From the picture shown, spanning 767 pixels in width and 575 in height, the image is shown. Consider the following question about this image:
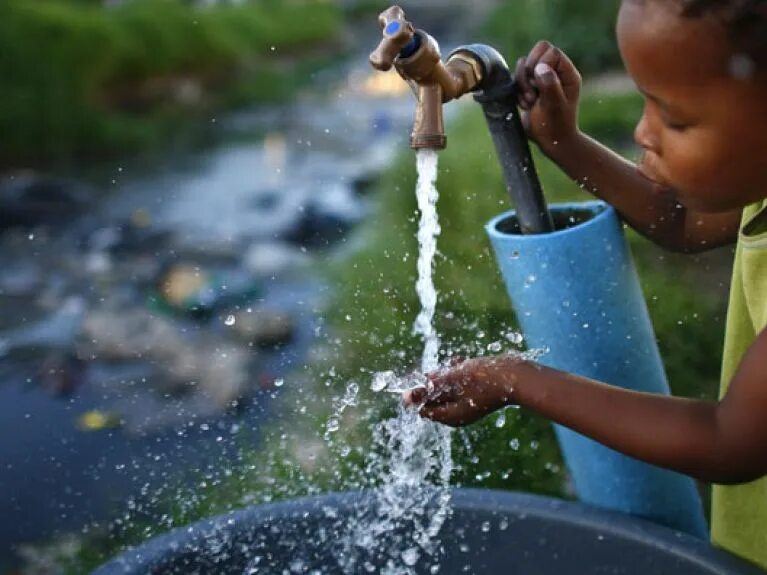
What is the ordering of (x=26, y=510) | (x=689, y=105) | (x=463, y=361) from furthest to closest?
(x=26, y=510)
(x=463, y=361)
(x=689, y=105)

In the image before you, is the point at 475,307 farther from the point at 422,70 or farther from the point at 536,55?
the point at 422,70

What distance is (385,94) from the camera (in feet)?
39.0

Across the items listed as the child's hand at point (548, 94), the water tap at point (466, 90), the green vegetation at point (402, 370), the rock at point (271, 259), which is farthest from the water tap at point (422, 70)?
the rock at point (271, 259)

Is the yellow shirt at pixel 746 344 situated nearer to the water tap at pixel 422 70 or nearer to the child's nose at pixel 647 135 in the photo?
the child's nose at pixel 647 135

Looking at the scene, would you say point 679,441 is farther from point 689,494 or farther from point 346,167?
point 346,167

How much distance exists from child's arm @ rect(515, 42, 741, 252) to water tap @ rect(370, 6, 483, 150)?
4.7 inches

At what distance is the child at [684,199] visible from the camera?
2.46 feet

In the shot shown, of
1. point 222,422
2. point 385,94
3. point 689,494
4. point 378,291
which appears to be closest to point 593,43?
point 222,422

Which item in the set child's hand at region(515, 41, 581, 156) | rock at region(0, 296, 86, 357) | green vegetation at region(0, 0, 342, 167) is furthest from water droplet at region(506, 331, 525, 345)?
green vegetation at region(0, 0, 342, 167)

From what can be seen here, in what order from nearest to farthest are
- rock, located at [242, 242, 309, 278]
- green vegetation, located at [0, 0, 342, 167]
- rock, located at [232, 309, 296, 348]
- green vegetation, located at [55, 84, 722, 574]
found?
green vegetation, located at [55, 84, 722, 574], rock, located at [232, 309, 296, 348], rock, located at [242, 242, 309, 278], green vegetation, located at [0, 0, 342, 167]

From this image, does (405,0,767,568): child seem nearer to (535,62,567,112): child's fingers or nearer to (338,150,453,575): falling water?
(535,62,567,112): child's fingers

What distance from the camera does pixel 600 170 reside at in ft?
3.59

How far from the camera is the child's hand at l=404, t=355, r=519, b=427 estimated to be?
91cm

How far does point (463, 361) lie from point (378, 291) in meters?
1.36
